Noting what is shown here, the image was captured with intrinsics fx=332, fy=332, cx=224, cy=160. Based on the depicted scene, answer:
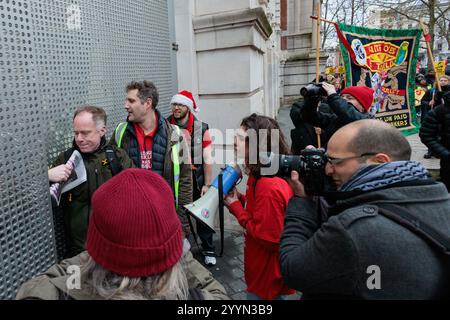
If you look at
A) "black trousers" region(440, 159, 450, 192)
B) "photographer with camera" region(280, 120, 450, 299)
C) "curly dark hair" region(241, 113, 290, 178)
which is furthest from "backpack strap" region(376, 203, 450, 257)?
"black trousers" region(440, 159, 450, 192)

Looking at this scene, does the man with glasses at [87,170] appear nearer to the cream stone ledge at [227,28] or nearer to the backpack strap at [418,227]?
the backpack strap at [418,227]

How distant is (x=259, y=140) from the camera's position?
2199 mm

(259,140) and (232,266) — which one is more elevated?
(259,140)

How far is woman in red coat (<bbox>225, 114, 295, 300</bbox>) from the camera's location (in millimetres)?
2045

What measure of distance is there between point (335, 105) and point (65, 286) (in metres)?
2.67

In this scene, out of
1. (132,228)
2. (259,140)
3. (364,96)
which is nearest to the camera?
(132,228)

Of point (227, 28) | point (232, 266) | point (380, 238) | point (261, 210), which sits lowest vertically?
point (232, 266)

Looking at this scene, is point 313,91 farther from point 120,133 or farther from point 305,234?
point 305,234

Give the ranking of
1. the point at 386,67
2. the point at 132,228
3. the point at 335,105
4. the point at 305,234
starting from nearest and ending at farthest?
the point at 132,228 → the point at 305,234 → the point at 335,105 → the point at 386,67

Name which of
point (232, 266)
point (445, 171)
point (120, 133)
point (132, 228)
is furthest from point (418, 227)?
point (445, 171)

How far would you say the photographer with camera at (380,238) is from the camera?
3.80 feet

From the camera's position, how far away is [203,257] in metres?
3.92

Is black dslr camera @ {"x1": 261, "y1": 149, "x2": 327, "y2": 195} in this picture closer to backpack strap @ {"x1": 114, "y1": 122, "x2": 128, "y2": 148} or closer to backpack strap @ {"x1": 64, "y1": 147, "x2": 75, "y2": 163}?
backpack strap @ {"x1": 64, "y1": 147, "x2": 75, "y2": 163}
